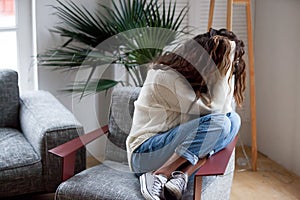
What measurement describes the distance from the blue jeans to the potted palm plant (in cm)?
79

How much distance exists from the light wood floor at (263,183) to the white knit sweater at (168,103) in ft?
2.74

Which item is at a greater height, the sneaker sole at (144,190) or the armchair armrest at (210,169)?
the armchair armrest at (210,169)

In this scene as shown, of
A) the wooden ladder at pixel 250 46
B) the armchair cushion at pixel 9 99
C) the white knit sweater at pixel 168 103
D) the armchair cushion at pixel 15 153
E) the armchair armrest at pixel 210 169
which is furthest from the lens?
the wooden ladder at pixel 250 46

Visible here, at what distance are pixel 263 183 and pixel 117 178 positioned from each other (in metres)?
1.29

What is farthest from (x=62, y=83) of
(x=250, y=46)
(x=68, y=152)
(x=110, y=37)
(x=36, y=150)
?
(x=250, y=46)

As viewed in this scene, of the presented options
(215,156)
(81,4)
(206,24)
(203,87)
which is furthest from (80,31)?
(215,156)

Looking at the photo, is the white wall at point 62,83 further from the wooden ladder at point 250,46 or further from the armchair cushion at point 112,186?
the armchair cushion at point 112,186

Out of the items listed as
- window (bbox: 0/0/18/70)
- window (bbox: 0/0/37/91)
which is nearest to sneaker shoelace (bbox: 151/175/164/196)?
window (bbox: 0/0/37/91)

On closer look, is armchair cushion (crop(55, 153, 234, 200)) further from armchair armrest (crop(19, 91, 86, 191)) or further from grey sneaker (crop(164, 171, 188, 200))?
armchair armrest (crop(19, 91, 86, 191))

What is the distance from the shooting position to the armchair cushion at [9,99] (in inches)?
124

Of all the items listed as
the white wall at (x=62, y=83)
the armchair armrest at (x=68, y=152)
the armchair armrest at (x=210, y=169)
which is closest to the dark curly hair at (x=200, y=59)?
the armchair armrest at (x=210, y=169)

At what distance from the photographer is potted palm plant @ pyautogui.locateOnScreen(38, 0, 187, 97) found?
10.4 feet

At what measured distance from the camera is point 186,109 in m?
2.53

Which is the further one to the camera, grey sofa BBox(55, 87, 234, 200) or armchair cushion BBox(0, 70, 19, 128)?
armchair cushion BBox(0, 70, 19, 128)
